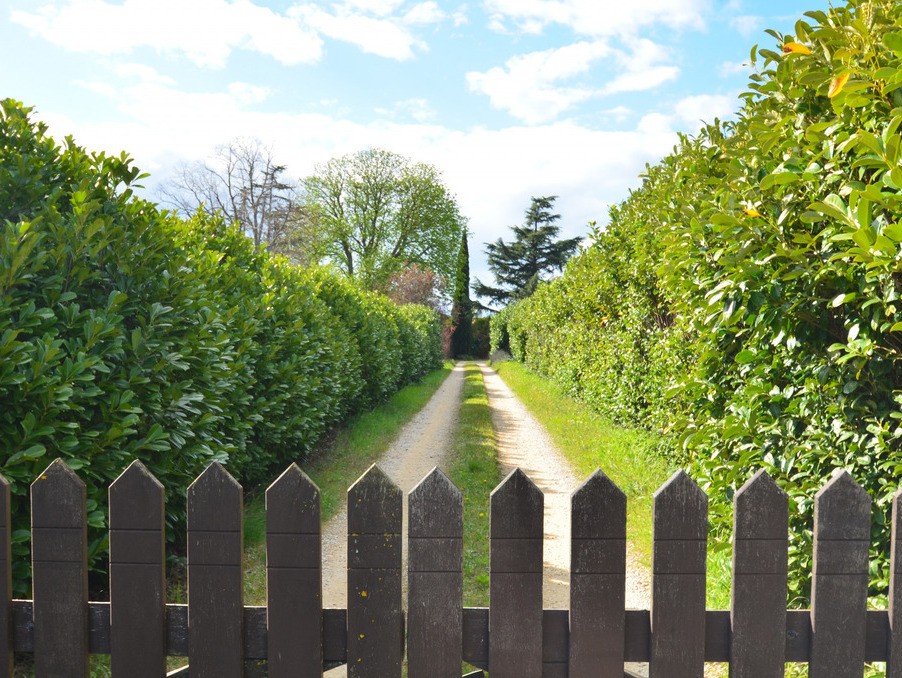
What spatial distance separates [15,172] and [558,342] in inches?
594

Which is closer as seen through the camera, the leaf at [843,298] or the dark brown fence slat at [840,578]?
the dark brown fence slat at [840,578]

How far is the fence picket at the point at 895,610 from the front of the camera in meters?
1.82

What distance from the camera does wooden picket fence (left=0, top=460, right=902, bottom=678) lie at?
1.79 meters

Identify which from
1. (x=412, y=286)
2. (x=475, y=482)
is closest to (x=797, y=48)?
(x=475, y=482)

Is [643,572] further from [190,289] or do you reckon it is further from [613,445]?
[613,445]

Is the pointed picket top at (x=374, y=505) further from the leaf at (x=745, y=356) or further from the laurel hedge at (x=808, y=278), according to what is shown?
the leaf at (x=745, y=356)

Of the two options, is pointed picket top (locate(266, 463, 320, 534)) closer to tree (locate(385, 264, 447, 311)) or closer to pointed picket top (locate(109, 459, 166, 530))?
pointed picket top (locate(109, 459, 166, 530))

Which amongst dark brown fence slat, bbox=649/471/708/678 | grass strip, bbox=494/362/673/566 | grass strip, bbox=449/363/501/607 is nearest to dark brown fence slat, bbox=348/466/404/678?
dark brown fence slat, bbox=649/471/708/678

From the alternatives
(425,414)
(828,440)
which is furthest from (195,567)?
(425,414)

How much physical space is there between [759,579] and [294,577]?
1.32m

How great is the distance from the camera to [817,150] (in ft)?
8.75

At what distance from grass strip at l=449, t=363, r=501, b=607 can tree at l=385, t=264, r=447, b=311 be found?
24911 mm

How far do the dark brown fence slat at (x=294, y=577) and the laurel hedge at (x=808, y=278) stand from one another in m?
1.89

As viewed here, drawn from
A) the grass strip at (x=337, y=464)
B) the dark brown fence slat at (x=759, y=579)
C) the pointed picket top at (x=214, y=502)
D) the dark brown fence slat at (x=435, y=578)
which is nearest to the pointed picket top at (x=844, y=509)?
the dark brown fence slat at (x=759, y=579)
